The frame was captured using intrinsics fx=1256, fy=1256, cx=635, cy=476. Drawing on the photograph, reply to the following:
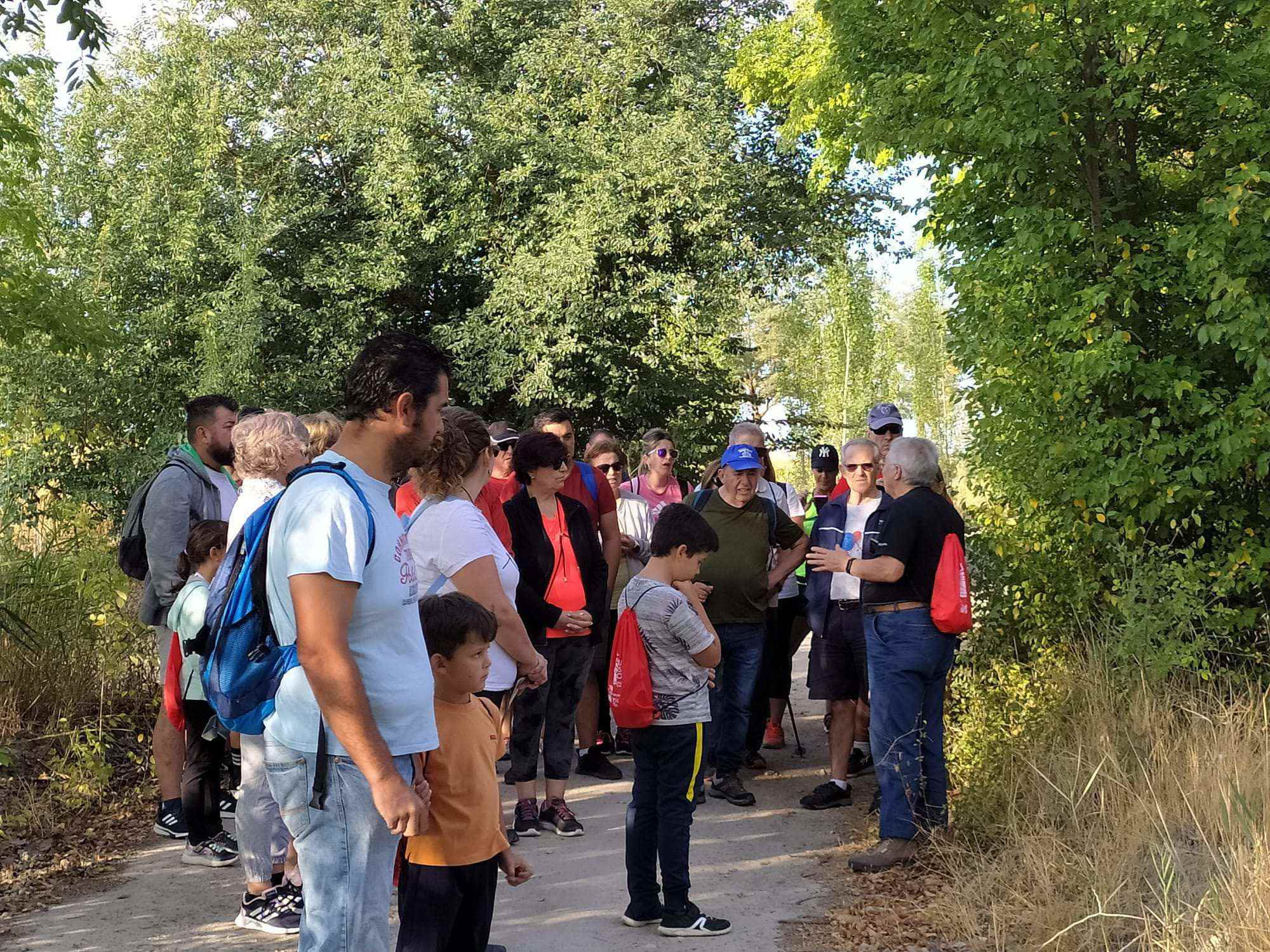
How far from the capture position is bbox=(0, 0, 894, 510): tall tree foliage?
2005cm

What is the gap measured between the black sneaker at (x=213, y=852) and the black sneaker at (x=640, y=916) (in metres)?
2.12

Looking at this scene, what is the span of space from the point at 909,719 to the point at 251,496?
311cm

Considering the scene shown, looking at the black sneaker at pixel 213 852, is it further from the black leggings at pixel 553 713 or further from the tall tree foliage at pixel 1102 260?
the tall tree foliage at pixel 1102 260

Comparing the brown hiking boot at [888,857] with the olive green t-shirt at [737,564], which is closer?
the brown hiking boot at [888,857]

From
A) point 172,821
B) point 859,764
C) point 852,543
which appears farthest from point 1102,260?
point 172,821

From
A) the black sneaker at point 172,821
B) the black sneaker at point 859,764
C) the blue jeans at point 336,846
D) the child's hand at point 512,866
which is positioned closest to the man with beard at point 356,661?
the blue jeans at point 336,846

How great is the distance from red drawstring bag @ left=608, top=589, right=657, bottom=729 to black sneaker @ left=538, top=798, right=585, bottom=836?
Result: 1.63m

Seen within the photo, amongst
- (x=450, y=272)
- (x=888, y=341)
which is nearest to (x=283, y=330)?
(x=450, y=272)

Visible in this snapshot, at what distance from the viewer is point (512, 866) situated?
392 centimetres

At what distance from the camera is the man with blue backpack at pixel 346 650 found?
112 inches

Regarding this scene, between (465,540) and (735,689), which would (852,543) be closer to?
(735,689)

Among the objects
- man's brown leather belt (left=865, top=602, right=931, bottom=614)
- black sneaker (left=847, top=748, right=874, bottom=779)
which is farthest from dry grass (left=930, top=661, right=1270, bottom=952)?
black sneaker (left=847, top=748, right=874, bottom=779)

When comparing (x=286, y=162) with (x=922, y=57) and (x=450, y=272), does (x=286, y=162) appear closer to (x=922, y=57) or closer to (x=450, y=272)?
(x=450, y=272)

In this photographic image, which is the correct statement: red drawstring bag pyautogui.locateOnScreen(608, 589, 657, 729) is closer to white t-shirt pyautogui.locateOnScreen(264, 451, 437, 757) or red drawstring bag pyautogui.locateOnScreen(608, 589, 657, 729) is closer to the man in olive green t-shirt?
white t-shirt pyautogui.locateOnScreen(264, 451, 437, 757)
